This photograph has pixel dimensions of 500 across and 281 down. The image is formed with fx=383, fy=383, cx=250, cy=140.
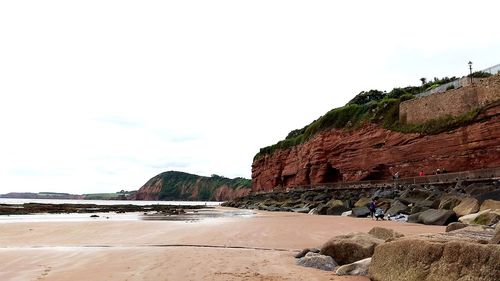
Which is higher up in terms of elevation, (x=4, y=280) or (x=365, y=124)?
(x=365, y=124)

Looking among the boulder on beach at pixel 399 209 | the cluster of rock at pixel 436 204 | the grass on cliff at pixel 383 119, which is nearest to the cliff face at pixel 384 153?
the grass on cliff at pixel 383 119

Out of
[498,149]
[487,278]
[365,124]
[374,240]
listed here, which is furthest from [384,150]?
[487,278]

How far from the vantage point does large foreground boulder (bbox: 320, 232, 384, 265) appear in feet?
26.6

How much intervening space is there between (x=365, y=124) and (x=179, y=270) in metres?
41.4

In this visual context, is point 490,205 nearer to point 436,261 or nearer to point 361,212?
point 361,212

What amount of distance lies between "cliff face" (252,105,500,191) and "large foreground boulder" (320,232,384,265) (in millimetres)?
25456

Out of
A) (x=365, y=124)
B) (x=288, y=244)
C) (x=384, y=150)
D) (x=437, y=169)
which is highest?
(x=365, y=124)

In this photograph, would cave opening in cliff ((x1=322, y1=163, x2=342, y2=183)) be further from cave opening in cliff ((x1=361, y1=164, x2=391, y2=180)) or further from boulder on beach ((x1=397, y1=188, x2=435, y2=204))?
boulder on beach ((x1=397, y1=188, x2=435, y2=204))

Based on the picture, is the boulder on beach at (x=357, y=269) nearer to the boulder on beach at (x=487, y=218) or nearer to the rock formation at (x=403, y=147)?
the boulder on beach at (x=487, y=218)

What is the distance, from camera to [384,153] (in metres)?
41.5

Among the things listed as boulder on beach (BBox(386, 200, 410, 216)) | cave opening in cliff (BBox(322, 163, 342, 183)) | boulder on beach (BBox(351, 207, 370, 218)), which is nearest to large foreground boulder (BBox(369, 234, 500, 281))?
boulder on beach (BBox(386, 200, 410, 216))

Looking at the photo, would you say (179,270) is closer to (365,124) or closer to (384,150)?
(384,150)

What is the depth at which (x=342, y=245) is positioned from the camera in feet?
27.7

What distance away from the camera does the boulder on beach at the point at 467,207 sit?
56.7 ft
